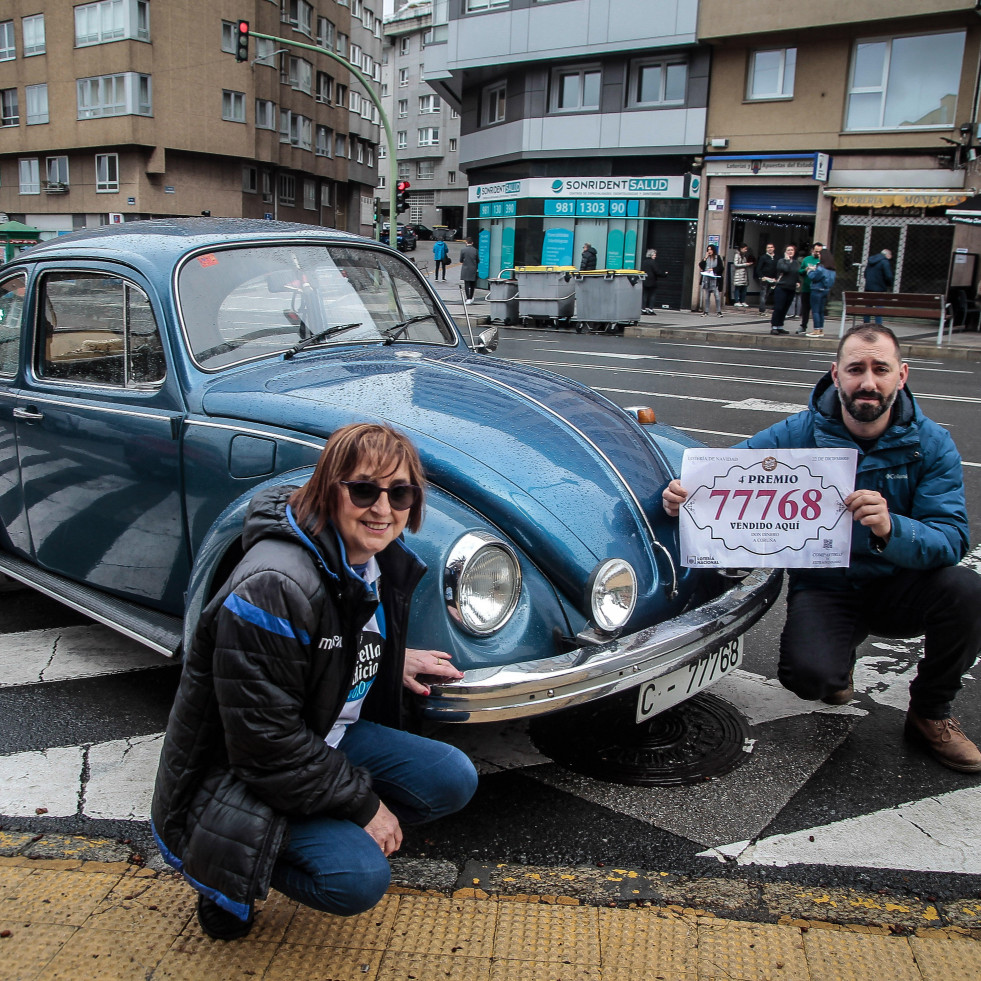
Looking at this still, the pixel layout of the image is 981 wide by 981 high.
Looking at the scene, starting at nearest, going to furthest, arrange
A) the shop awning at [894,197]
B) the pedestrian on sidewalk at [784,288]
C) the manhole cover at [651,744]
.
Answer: the manhole cover at [651,744], the pedestrian on sidewalk at [784,288], the shop awning at [894,197]

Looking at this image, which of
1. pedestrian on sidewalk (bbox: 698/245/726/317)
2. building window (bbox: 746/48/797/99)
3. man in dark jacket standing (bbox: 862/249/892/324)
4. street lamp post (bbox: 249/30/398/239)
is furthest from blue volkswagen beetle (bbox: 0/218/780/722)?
building window (bbox: 746/48/797/99)

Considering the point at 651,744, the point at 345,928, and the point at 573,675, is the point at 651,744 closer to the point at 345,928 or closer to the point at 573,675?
the point at 573,675

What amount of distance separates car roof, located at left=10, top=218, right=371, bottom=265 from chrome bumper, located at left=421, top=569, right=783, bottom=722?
7.01 ft

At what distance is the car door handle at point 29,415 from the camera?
4.04m

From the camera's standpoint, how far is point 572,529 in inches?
118

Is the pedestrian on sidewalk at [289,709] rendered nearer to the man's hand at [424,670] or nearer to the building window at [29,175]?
the man's hand at [424,670]

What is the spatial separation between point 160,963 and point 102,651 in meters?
2.19

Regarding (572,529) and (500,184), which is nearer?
(572,529)

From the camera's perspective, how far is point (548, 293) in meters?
21.0

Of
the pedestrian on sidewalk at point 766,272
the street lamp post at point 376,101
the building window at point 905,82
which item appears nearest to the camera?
the street lamp post at point 376,101

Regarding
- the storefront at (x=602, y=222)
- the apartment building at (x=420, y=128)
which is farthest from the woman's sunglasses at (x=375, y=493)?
the apartment building at (x=420, y=128)

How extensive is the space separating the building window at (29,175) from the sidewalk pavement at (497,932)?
5124 centimetres

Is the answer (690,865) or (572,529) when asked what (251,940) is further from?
(572,529)

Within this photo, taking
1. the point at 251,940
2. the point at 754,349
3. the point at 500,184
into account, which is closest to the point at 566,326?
the point at 754,349
